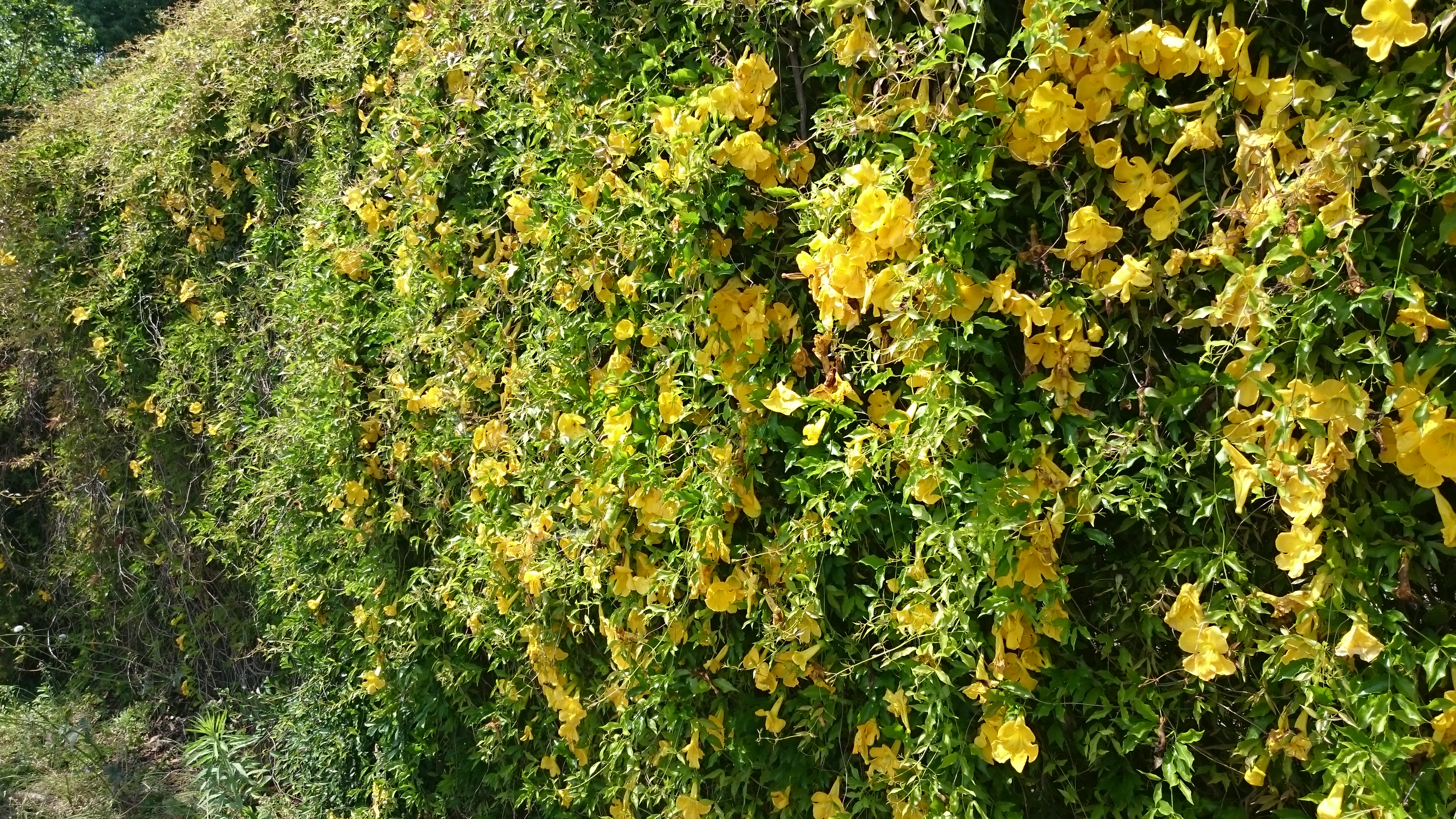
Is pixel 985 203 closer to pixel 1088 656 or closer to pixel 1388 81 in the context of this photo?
pixel 1388 81

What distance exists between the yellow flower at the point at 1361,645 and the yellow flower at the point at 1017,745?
1.38ft

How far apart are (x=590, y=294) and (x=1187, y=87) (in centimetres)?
128

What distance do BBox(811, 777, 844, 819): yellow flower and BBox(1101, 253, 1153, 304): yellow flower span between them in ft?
3.11

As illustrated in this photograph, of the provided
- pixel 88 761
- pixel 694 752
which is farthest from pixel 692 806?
pixel 88 761

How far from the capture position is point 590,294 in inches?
86.0

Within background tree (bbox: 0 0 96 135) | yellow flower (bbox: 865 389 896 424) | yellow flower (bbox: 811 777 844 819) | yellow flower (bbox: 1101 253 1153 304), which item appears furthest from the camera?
background tree (bbox: 0 0 96 135)

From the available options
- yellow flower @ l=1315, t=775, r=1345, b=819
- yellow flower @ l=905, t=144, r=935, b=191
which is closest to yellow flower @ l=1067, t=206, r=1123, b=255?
yellow flower @ l=905, t=144, r=935, b=191

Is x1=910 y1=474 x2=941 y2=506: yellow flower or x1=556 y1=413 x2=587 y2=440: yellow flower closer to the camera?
x1=910 y1=474 x2=941 y2=506: yellow flower

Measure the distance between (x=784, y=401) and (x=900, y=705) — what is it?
0.52 metres

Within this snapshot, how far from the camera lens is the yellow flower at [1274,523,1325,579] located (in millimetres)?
1167

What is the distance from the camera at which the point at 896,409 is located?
1.56 m

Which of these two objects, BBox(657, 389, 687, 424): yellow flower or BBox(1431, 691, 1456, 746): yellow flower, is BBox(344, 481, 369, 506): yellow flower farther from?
BBox(1431, 691, 1456, 746): yellow flower

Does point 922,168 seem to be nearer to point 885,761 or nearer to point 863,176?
point 863,176

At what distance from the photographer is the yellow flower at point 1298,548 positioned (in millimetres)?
1167
